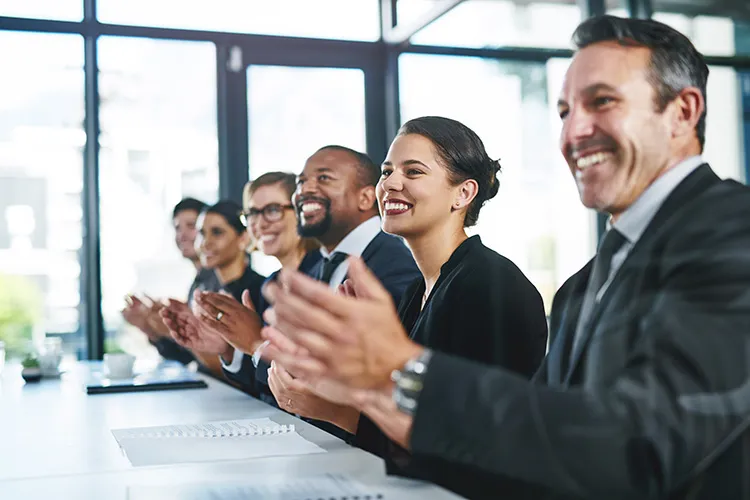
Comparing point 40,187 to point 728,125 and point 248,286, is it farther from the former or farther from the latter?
point 728,125

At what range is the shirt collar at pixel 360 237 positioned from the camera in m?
3.19

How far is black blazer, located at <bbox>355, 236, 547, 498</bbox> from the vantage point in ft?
7.03

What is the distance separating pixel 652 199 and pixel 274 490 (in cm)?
76

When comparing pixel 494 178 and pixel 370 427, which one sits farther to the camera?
pixel 494 178

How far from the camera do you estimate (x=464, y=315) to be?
216 centimetres

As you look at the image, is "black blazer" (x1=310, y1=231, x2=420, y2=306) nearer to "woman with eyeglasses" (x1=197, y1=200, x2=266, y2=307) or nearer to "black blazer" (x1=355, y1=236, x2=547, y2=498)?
"black blazer" (x1=355, y1=236, x2=547, y2=498)

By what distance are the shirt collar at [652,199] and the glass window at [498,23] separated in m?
2.70

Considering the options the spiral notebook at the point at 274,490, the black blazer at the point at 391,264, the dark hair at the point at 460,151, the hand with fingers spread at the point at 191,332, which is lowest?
the spiral notebook at the point at 274,490

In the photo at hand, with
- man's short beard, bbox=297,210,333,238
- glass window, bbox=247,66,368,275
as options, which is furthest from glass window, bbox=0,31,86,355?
man's short beard, bbox=297,210,333,238

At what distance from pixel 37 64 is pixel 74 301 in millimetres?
1444

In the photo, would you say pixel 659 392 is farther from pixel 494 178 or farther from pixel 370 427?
pixel 494 178

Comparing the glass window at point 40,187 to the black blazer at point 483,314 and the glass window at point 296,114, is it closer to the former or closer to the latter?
the glass window at point 296,114

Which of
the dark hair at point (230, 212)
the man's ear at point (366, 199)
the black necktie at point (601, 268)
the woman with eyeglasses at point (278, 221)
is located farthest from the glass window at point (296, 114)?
the black necktie at point (601, 268)

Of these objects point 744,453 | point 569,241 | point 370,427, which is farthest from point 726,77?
point 744,453
